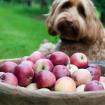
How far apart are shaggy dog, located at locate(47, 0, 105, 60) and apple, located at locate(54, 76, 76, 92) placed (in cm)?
278

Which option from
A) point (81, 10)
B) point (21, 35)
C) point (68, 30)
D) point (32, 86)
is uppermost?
point (32, 86)

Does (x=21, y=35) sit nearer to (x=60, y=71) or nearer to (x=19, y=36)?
(x=19, y=36)

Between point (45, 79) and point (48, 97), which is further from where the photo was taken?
point (45, 79)

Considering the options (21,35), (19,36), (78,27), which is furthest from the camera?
(21,35)

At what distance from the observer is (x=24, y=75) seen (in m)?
3.19

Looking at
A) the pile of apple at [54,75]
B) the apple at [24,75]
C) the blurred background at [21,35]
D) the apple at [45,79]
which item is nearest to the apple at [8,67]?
the pile of apple at [54,75]

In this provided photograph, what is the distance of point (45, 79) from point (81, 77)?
252 millimetres

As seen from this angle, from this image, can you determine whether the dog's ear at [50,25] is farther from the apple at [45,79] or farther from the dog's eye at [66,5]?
the apple at [45,79]

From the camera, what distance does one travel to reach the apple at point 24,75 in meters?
3.19

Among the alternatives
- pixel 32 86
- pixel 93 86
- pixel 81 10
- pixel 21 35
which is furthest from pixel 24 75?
pixel 21 35

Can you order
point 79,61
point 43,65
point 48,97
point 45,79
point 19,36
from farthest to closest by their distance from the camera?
point 19,36, point 79,61, point 43,65, point 45,79, point 48,97

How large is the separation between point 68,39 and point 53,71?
306cm

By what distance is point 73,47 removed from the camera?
20.9ft

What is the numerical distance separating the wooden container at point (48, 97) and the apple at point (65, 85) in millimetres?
222
